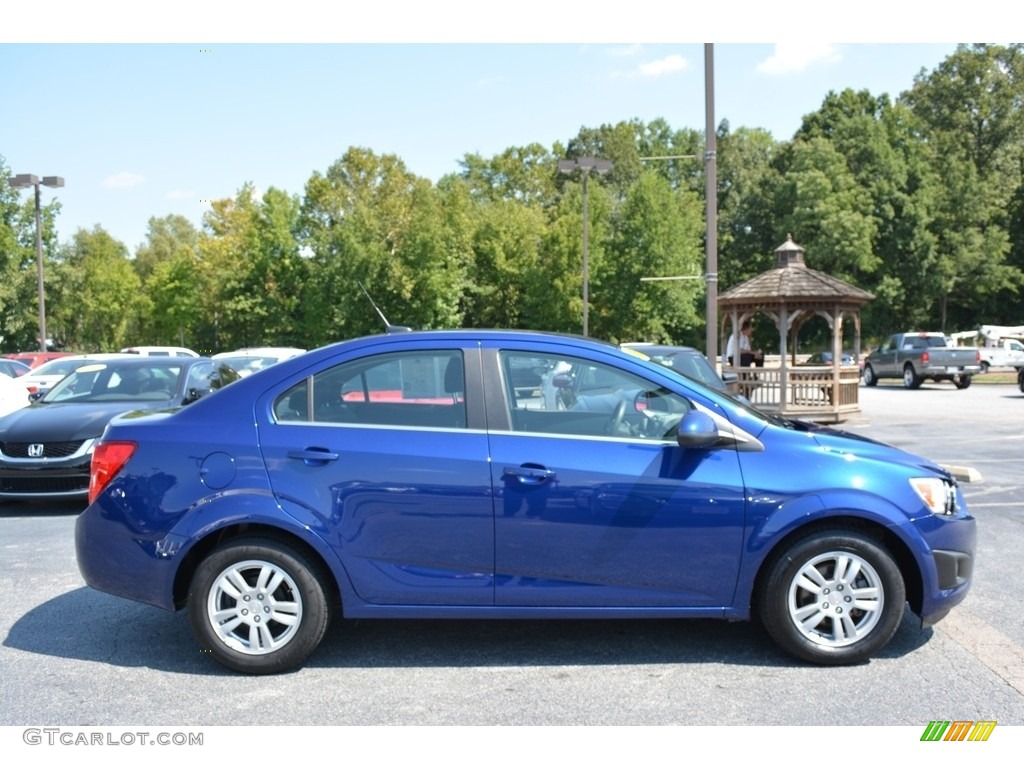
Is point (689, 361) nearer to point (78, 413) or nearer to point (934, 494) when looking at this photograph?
point (934, 494)

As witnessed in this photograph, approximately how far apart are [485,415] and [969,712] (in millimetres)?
2563

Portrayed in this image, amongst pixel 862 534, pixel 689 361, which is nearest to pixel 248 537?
pixel 862 534

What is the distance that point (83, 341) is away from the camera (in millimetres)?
73625

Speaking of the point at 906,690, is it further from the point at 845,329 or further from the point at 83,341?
the point at 83,341

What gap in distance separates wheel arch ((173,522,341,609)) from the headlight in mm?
2983

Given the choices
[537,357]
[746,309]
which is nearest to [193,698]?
[537,357]

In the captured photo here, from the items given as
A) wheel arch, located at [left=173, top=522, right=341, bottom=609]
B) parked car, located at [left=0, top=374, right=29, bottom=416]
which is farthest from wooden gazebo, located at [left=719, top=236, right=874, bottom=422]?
wheel arch, located at [left=173, top=522, right=341, bottom=609]

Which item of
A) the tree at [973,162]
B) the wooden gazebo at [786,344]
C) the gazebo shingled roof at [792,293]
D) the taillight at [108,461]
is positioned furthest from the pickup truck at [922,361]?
the taillight at [108,461]

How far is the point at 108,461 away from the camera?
187 inches

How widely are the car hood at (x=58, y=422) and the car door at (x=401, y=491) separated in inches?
205

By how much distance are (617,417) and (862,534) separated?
136 centimetres

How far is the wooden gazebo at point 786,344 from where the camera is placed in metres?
19.0

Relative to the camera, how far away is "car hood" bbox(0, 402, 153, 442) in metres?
8.92
